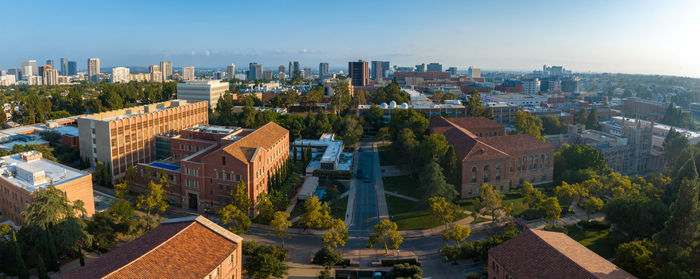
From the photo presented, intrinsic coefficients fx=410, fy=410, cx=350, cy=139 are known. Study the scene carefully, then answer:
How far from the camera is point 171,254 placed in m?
32.2

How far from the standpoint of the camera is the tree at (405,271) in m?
40.1

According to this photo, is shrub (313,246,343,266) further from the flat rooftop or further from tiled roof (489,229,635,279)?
the flat rooftop

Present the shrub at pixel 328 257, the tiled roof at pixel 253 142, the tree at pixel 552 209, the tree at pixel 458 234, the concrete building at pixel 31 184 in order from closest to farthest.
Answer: the shrub at pixel 328 257
the tree at pixel 458 234
the concrete building at pixel 31 184
the tree at pixel 552 209
the tiled roof at pixel 253 142

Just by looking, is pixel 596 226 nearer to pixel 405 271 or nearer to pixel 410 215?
pixel 410 215

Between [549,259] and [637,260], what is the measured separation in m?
11.1

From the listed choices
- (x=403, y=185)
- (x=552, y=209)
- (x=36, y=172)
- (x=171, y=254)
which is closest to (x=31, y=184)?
(x=36, y=172)

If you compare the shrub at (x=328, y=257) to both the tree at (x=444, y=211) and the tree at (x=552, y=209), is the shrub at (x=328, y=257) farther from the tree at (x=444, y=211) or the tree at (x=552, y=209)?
the tree at (x=552, y=209)

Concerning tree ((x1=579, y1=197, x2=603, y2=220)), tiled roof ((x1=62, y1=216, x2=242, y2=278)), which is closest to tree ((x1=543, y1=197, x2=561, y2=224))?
tree ((x1=579, y1=197, x2=603, y2=220))

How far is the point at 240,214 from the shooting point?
48062 millimetres

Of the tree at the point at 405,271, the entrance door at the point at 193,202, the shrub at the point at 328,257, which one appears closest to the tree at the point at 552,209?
the tree at the point at 405,271

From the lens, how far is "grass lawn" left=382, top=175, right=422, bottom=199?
66938 mm

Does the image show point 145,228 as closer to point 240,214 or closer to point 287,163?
point 240,214

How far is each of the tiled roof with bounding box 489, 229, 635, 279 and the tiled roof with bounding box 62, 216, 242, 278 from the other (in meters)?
24.1

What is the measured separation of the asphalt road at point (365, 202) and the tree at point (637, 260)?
27.2m
